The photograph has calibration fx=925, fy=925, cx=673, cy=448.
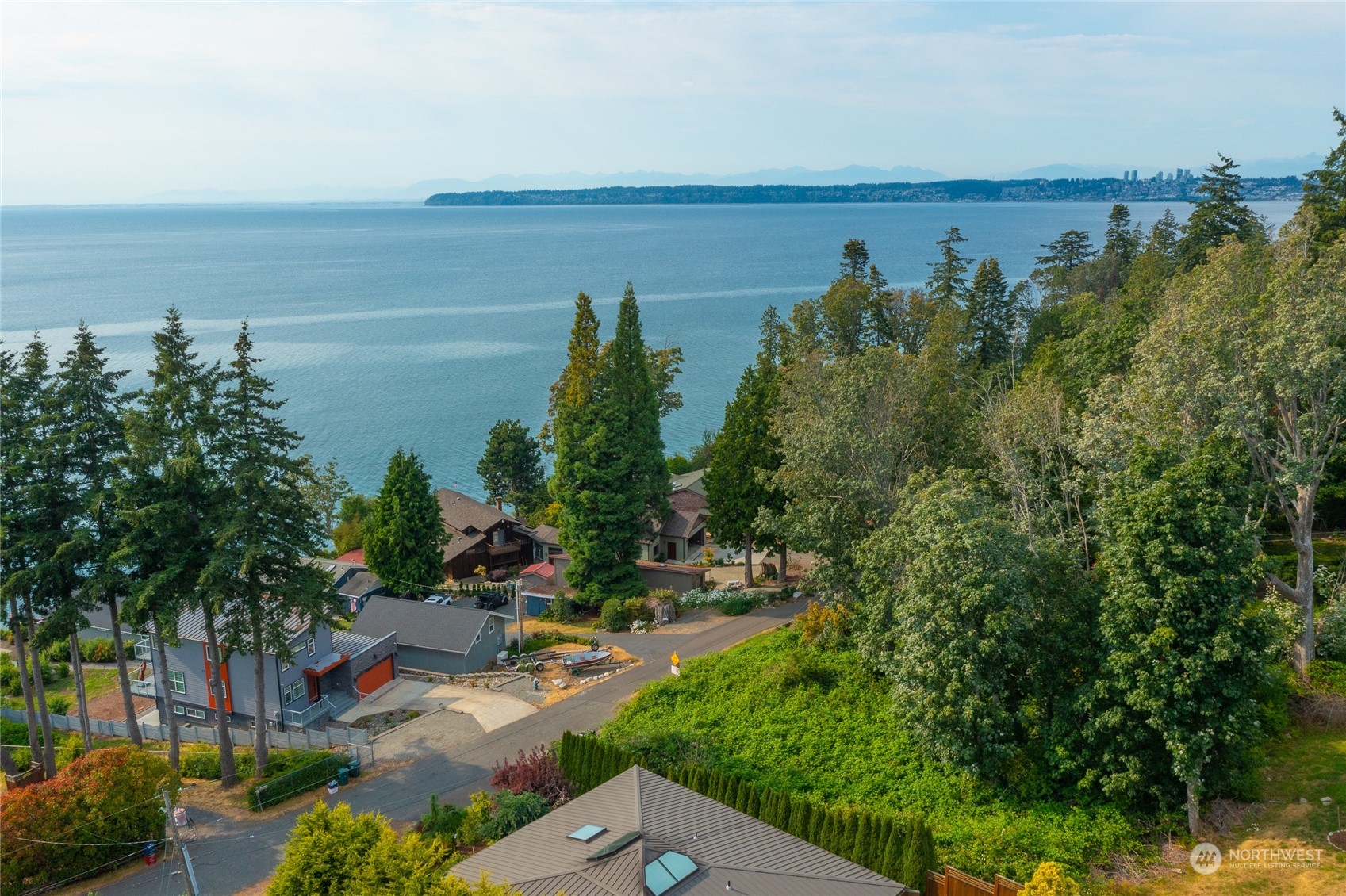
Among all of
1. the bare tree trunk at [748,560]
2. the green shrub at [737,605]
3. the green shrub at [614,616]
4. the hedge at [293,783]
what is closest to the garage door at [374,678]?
the hedge at [293,783]

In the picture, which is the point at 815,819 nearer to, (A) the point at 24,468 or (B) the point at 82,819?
(B) the point at 82,819

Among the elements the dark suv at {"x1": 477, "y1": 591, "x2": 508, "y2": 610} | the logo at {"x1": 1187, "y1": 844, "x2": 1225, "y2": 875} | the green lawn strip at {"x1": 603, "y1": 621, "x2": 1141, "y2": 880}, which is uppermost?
the logo at {"x1": 1187, "y1": 844, "x2": 1225, "y2": 875}

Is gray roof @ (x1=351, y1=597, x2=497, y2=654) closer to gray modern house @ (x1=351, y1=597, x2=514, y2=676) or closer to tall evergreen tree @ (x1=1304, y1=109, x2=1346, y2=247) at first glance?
gray modern house @ (x1=351, y1=597, x2=514, y2=676)

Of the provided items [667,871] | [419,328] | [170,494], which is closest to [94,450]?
[170,494]

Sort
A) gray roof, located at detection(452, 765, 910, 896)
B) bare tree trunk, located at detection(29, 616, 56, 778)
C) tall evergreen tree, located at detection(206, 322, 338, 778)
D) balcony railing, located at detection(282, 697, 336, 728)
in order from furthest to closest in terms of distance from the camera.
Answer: balcony railing, located at detection(282, 697, 336, 728) < bare tree trunk, located at detection(29, 616, 56, 778) < tall evergreen tree, located at detection(206, 322, 338, 778) < gray roof, located at detection(452, 765, 910, 896)

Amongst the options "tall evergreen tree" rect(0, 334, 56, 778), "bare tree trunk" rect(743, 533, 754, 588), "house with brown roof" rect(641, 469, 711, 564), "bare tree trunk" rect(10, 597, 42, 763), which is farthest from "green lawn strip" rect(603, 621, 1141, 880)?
"bare tree trunk" rect(10, 597, 42, 763)

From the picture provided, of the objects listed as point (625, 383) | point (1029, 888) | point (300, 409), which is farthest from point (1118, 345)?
point (300, 409)

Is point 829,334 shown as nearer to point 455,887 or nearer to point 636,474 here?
point 636,474
